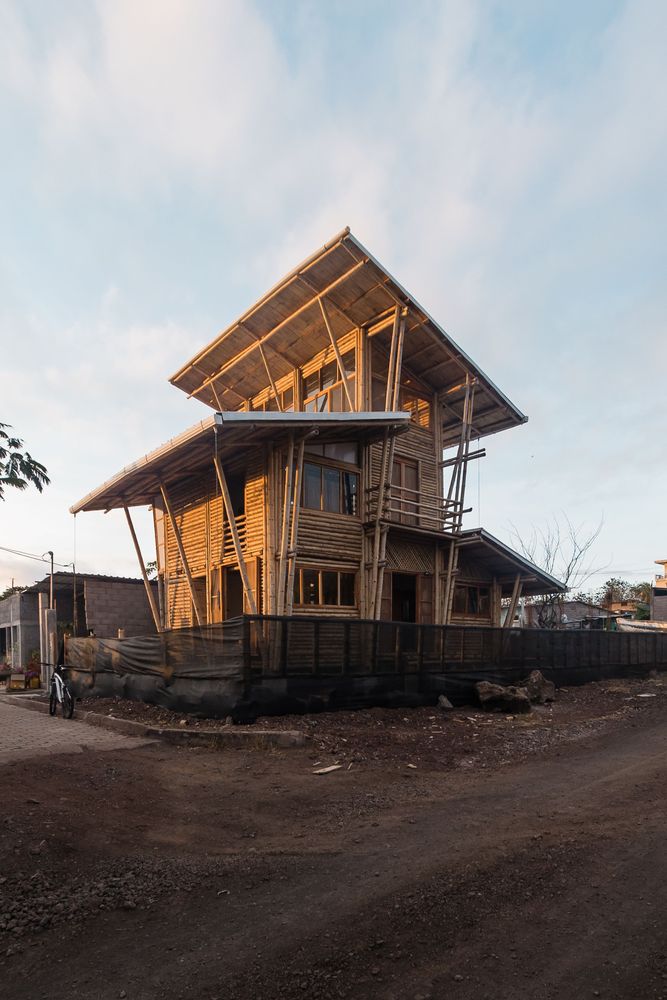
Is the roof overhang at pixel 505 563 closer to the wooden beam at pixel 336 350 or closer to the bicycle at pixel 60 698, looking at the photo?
the wooden beam at pixel 336 350

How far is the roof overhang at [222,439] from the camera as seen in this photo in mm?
16078

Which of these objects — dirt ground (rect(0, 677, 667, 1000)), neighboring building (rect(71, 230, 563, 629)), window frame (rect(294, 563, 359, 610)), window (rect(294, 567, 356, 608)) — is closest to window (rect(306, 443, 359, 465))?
neighboring building (rect(71, 230, 563, 629))

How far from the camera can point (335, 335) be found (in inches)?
855

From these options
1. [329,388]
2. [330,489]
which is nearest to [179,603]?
[330,489]

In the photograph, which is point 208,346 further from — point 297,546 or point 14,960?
point 14,960

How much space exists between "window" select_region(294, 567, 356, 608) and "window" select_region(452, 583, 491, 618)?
584cm

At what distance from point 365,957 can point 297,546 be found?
48.5 feet

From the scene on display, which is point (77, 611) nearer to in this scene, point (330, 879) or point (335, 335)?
point (335, 335)

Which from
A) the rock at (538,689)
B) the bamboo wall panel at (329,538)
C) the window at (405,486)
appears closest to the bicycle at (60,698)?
the bamboo wall panel at (329,538)

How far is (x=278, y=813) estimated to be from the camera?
7293 mm

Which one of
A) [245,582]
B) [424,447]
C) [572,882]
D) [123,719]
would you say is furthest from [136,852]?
[424,447]

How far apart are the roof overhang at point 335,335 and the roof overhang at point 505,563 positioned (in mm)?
5163

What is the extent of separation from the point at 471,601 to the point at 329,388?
985 centimetres

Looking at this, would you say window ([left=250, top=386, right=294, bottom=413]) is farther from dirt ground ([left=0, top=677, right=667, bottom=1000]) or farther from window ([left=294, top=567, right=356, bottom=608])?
dirt ground ([left=0, top=677, right=667, bottom=1000])
